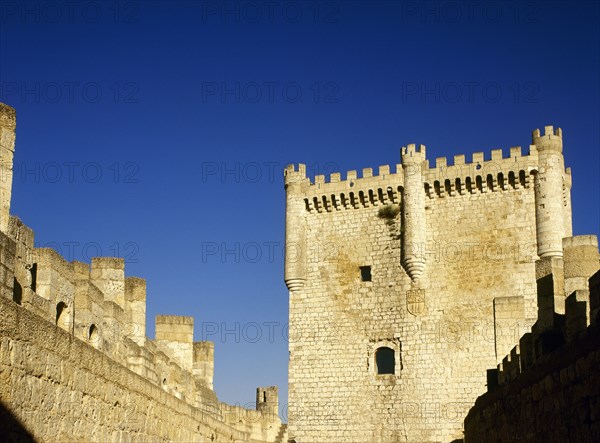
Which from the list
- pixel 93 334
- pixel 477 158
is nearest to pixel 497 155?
pixel 477 158

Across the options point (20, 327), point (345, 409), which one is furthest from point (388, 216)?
point (20, 327)

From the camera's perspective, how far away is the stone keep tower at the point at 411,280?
83.7 ft

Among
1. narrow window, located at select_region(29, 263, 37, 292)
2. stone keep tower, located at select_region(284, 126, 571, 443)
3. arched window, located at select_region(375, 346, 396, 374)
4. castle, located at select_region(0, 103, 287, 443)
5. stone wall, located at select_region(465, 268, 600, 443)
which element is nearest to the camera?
stone wall, located at select_region(465, 268, 600, 443)

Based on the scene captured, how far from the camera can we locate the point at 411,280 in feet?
87.8

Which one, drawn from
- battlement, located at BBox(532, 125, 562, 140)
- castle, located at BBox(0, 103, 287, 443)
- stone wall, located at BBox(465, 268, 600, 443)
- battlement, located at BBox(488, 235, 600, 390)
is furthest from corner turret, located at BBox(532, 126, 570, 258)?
battlement, located at BBox(488, 235, 600, 390)

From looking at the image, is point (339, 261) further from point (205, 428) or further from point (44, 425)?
point (44, 425)

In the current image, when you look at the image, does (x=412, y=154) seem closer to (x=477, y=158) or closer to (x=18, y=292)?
(x=477, y=158)

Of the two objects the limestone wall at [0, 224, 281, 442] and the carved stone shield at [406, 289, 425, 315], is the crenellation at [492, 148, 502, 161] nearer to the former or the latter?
the carved stone shield at [406, 289, 425, 315]

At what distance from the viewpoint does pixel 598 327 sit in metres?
5.87

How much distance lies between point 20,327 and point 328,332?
21596 mm

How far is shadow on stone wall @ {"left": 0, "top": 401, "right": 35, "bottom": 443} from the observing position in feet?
20.6

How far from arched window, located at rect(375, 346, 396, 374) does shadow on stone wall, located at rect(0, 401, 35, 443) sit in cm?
2058

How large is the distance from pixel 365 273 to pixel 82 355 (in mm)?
20267

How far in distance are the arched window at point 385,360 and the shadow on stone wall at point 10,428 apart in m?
20.6
